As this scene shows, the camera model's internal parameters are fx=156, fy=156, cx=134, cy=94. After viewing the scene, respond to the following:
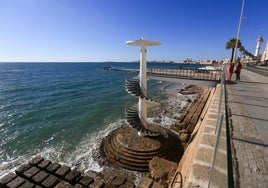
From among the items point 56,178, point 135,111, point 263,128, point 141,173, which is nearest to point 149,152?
point 141,173

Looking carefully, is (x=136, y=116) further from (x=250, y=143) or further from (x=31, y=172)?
(x=250, y=143)

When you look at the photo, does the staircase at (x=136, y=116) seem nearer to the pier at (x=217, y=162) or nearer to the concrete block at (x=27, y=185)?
the pier at (x=217, y=162)

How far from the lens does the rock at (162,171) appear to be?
5.61 meters

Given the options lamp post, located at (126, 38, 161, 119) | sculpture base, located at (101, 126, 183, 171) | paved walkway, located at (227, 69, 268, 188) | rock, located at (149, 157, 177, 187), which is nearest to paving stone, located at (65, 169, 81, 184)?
sculpture base, located at (101, 126, 183, 171)

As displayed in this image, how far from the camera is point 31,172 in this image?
6773mm

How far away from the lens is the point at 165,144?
30.9 feet

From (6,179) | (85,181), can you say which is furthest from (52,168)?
(85,181)

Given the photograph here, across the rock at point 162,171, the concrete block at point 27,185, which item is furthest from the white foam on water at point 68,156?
the rock at point 162,171

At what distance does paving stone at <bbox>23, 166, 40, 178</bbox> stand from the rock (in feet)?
16.5

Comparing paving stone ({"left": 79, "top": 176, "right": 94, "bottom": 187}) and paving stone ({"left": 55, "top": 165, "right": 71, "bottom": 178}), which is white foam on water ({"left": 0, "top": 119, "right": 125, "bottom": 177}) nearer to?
paving stone ({"left": 55, "top": 165, "right": 71, "bottom": 178})

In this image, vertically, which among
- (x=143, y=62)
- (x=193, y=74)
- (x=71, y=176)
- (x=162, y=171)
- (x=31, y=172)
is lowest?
(x=71, y=176)

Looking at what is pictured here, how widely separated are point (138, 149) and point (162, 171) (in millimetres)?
2879

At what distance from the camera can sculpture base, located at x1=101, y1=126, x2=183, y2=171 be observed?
27.9ft

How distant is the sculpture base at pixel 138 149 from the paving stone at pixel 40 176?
11.2 ft
